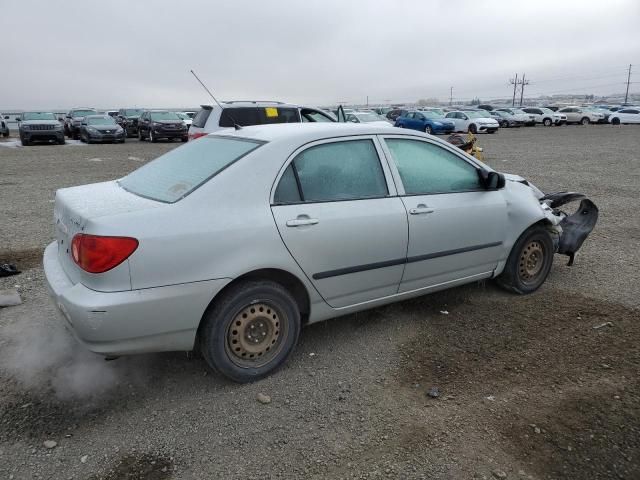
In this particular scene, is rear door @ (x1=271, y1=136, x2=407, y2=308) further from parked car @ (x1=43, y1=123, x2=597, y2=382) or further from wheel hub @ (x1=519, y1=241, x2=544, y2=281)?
wheel hub @ (x1=519, y1=241, x2=544, y2=281)

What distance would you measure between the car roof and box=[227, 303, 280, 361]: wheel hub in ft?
3.77

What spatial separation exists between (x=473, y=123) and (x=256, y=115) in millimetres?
23482

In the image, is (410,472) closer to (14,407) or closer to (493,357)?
(493,357)

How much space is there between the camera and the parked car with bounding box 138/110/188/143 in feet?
81.5

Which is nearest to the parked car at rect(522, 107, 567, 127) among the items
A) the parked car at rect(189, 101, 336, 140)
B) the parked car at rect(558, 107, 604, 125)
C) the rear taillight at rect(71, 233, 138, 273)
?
the parked car at rect(558, 107, 604, 125)

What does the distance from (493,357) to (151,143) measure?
24235 millimetres

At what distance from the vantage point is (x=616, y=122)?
4194cm

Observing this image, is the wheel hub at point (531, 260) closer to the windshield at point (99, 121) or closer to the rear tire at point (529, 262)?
the rear tire at point (529, 262)

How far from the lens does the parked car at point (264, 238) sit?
9.45 ft

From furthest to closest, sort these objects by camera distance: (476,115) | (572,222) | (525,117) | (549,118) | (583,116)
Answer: (583,116), (549,118), (525,117), (476,115), (572,222)

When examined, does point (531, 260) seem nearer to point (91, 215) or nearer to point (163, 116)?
point (91, 215)

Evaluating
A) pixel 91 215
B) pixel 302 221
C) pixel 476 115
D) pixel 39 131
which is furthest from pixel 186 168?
pixel 476 115

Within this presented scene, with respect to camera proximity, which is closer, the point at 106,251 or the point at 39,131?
the point at 106,251

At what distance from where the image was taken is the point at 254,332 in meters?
3.33
